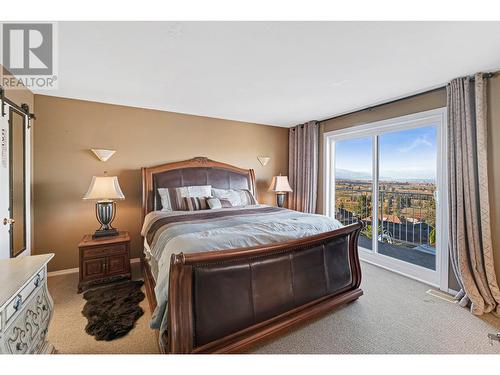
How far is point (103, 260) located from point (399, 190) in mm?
4106

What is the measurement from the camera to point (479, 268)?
7.61 feet

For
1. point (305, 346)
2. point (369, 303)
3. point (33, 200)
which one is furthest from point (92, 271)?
point (369, 303)

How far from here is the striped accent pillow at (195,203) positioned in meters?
3.31

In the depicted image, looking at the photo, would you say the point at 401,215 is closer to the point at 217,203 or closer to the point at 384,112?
the point at 384,112

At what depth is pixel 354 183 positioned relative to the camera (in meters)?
3.98

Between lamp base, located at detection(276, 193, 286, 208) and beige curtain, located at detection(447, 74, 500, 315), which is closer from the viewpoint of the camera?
beige curtain, located at detection(447, 74, 500, 315)

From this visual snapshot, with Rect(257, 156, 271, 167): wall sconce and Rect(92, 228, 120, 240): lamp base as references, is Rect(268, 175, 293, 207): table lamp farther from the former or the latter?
Rect(92, 228, 120, 240): lamp base

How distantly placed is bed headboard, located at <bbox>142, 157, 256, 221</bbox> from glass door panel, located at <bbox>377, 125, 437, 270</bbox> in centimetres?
222

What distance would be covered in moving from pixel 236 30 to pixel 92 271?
9.58ft

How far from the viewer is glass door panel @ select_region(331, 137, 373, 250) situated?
3.73 m

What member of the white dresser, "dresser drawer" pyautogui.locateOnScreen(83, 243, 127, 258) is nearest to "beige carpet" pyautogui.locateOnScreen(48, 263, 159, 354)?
the white dresser

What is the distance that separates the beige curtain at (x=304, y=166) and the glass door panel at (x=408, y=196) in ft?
3.74

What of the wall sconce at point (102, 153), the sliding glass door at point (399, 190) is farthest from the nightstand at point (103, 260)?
the sliding glass door at point (399, 190)

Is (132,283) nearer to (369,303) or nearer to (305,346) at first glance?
(305,346)
